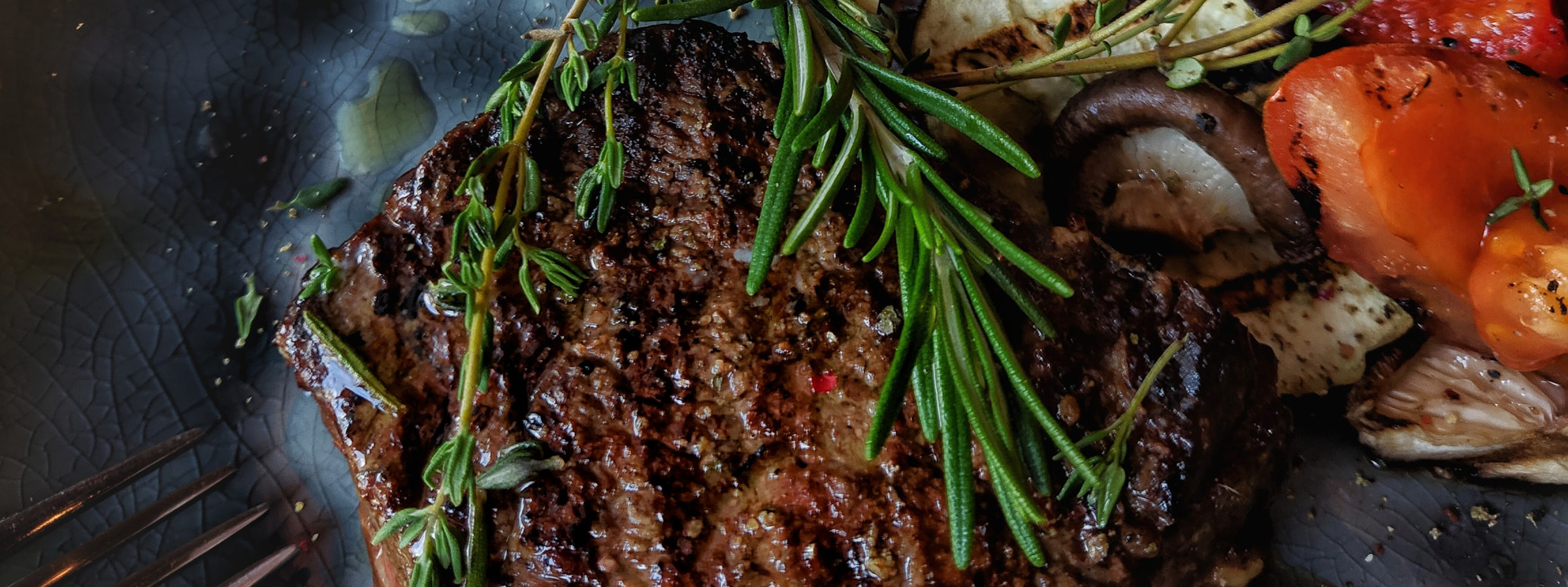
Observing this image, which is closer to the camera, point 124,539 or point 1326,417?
point 124,539

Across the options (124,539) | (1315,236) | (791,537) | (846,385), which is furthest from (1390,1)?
(124,539)

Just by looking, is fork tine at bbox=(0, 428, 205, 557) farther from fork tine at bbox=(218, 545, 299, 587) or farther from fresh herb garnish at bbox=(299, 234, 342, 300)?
fresh herb garnish at bbox=(299, 234, 342, 300)

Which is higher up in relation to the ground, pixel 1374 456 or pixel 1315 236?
pixel 1315 236

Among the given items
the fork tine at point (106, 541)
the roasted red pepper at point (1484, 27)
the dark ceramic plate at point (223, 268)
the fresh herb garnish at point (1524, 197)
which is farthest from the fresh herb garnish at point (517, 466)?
the roasted red pepper at point (1484, 27)

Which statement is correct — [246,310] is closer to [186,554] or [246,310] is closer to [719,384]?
[186,554]

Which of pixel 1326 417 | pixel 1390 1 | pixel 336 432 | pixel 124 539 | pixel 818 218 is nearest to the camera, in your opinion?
pixel 818 218

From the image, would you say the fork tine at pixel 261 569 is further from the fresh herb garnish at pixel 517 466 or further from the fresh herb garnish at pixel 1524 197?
the fresh herb garnish at pixel 1524 197

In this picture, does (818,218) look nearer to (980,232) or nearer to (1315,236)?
(980,232)
